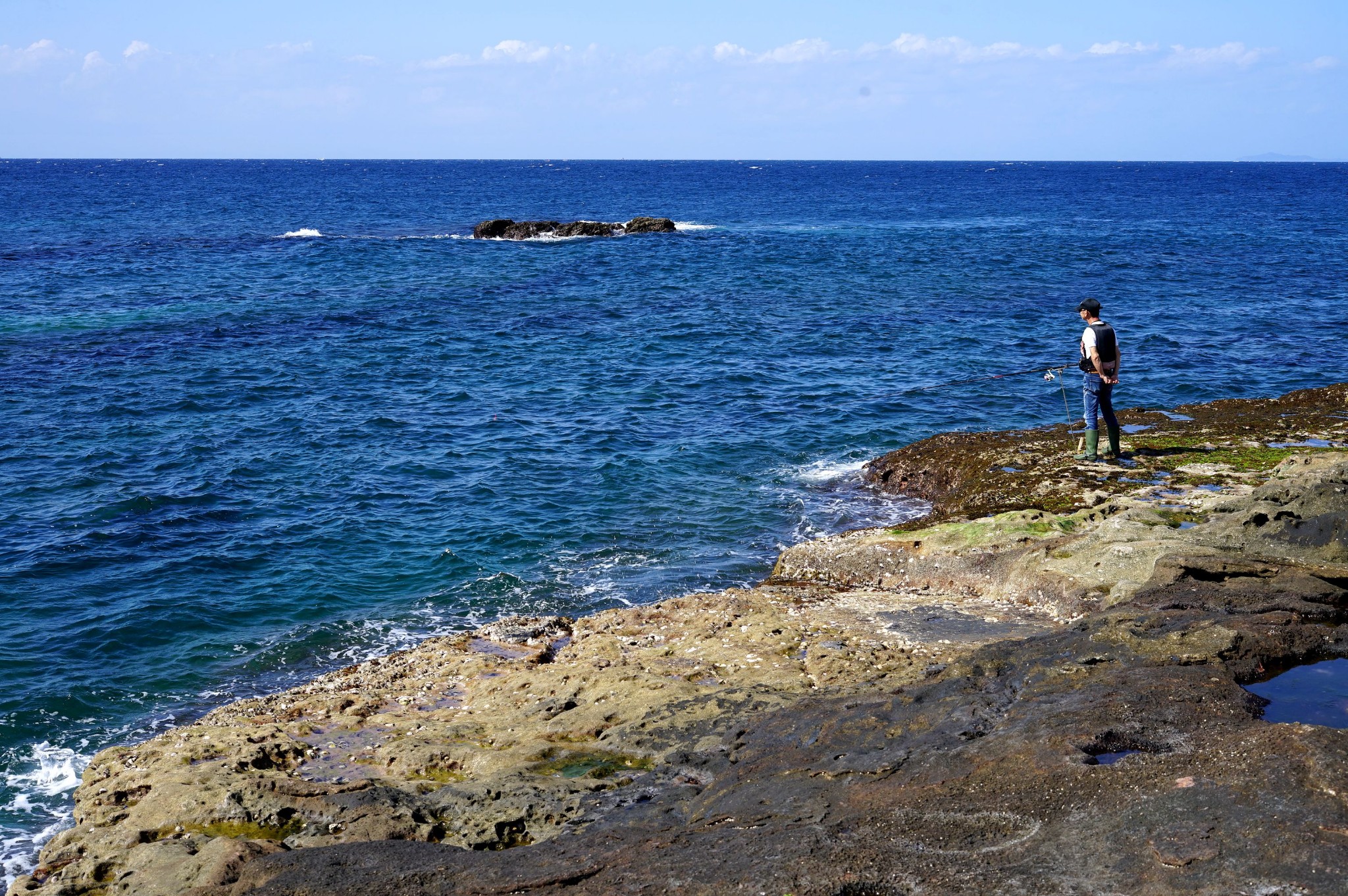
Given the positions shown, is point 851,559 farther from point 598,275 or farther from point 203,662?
point 598,275

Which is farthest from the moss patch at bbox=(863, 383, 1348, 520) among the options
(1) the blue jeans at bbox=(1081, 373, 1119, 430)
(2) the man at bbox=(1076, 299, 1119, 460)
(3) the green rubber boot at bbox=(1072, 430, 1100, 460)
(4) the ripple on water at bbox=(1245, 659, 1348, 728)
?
(4) the ripple on water at bbox=(1245, 659, 1348, 728)

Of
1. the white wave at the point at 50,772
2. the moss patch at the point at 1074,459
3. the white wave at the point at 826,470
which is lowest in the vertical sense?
the white wave at the point at 50,772

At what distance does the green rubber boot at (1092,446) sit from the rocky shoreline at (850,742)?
1.77 m

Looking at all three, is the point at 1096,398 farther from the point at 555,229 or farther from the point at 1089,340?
the point at 555,229

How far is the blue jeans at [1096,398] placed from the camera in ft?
48.5

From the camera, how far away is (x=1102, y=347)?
14.4 m

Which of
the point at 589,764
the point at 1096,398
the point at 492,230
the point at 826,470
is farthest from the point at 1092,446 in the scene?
the point at 492,230

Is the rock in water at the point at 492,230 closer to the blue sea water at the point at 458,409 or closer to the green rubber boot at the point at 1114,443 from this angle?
the blue sea water at the point at 458,409

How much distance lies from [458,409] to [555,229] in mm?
41161

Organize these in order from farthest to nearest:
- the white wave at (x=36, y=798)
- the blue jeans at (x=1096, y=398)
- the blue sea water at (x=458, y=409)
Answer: the blue jeans at (x=1096, y=398)
the blue sea water at (x=458, y=409)
the white wave at (x=36, y=798)

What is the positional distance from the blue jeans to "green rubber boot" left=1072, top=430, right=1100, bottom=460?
0.09m

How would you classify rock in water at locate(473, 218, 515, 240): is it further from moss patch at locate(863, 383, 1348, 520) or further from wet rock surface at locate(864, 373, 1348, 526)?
moss patch at locate(863, 383, 1348, 520)

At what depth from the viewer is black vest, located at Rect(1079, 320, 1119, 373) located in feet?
46.9

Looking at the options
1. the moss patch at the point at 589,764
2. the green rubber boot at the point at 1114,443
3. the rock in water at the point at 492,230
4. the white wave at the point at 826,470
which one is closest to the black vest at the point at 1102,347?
the green rubber boot at the point at 1114,443
